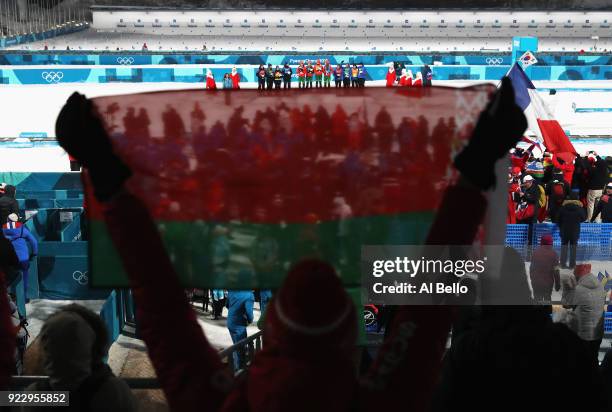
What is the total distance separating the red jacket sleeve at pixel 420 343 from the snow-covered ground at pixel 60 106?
1519cm

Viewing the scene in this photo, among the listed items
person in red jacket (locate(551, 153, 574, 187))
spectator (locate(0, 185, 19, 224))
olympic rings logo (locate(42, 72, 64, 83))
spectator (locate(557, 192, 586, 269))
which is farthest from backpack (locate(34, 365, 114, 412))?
olympic rings logo (locate(42, 72, 64, 83))

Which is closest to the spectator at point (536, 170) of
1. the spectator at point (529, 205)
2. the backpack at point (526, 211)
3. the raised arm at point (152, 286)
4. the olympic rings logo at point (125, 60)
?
the spectator at point (529, 205)

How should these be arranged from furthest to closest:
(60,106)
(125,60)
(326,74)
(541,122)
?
(125,60) → (326,74) → (60,106) → (541,122)

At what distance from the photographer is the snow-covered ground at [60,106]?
1662cm

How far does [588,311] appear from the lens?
5316 mm

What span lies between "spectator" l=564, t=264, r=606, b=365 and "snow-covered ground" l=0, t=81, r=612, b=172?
502 inches

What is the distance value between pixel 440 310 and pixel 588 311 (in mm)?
4110

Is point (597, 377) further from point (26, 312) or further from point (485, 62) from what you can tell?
point (485, 62)

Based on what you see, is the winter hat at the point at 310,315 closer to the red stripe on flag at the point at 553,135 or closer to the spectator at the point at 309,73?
the red stripe on flag at the point at 553,135

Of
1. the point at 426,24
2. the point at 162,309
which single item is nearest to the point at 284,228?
the point at 162,309

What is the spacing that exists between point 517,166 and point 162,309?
10379mm

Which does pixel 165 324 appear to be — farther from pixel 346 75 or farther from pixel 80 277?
pixel 346 75

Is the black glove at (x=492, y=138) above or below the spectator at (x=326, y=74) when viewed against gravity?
below

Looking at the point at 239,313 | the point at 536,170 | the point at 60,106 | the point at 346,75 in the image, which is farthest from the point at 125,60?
the point at 239,313
